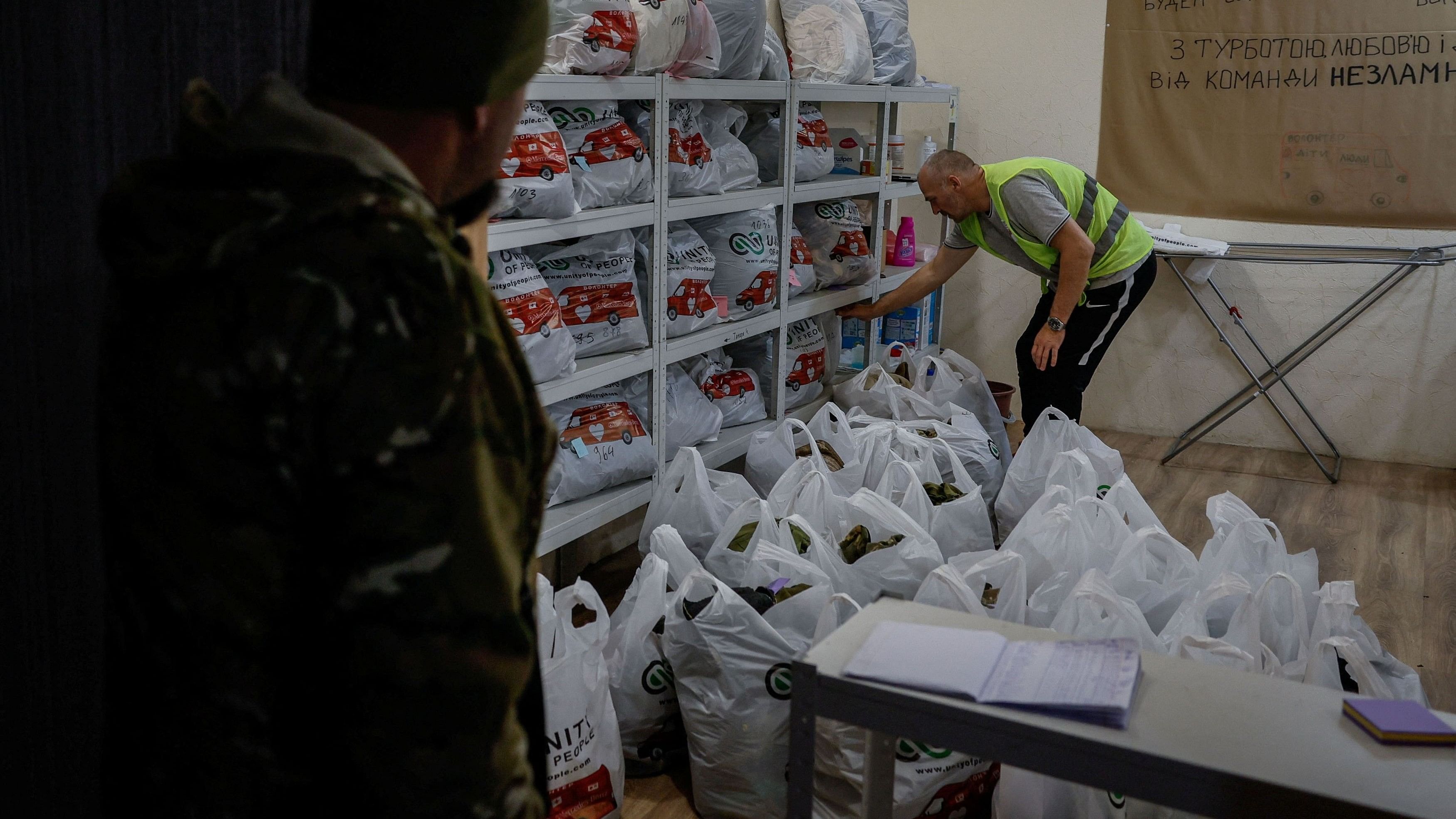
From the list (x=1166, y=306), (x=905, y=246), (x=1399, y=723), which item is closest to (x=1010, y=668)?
(x=1399, y=723)

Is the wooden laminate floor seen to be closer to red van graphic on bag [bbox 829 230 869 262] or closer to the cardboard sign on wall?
the cardboard sign on wall

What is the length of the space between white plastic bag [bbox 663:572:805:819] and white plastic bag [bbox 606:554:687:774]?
82 millimetres

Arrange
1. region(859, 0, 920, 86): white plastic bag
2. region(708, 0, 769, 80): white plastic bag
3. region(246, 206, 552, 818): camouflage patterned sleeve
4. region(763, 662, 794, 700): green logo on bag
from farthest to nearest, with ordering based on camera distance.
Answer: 1. region(859, 0, 920, 86): white plastic bag
2. region(708, 0, 769, 80): white plastic bag
3. region(763, 662, 794, 700): green logo on bag
4. region(246, 206, 552, 818): camouflage patterned sleeve

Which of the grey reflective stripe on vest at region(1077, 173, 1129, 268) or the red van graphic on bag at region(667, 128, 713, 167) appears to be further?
the grey reflective stripe on vest at region(1077, 173, 1129, 268)

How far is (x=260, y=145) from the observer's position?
68 cm

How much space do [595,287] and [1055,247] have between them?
4.80ft

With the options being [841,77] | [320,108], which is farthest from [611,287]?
[320,108]

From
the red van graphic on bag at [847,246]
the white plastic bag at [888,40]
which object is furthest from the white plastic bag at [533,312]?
the white plastic bag at [888,40]

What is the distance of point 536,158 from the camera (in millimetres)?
2420

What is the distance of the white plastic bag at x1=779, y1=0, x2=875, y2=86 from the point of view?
3.80 meters

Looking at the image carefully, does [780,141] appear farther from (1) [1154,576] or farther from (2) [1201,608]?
(2) [1201,608]

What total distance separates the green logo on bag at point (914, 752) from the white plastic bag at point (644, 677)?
0.46 meters

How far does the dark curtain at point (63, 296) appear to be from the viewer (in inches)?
41.4

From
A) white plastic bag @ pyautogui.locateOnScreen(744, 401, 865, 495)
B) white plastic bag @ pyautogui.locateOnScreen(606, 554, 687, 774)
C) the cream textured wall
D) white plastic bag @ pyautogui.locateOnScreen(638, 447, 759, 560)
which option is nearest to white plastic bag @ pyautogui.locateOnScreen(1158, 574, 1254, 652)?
white plastic bag @ pyautogui.locateOnScreen(606, 554, 687, 774)
